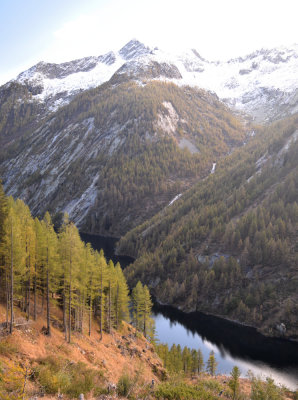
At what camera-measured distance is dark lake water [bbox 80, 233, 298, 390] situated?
5776 cm

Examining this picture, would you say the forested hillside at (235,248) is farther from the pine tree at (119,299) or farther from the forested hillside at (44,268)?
the forested hillside at (44,268)

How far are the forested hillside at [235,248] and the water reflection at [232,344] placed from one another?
13.8ft

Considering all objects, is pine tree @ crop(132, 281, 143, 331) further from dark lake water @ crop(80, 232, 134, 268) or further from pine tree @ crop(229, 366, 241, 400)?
dark lake water @ crop(80, 232, 134, 268)

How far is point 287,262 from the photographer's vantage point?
85500 mm

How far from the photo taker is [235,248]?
324 ft

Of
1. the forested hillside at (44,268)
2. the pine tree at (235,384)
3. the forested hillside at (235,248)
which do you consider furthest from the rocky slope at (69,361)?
the forested hillside at (235,248)

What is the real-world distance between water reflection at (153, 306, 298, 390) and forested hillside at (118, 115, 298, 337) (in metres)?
→ 4.20

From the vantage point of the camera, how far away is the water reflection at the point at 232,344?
189 ft

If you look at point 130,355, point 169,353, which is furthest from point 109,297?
point 169,353

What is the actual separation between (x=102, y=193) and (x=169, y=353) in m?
137

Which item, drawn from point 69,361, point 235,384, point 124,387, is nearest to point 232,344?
point 235,384

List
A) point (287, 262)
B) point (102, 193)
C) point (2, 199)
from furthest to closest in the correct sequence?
point (102, 193) < point (287, 262) < point (2, 199)

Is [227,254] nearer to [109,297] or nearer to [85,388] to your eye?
[109,297]

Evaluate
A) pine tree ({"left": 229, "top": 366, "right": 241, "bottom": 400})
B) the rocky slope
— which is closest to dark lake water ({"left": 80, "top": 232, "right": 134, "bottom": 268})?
the rocky slope
